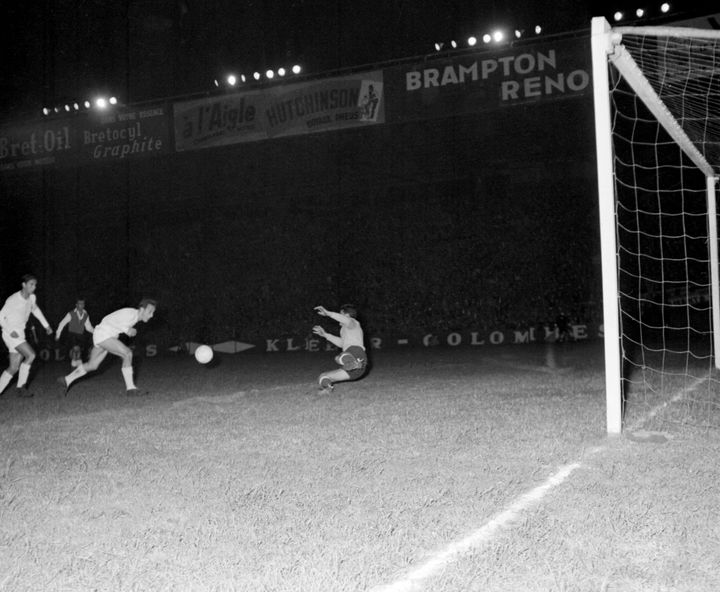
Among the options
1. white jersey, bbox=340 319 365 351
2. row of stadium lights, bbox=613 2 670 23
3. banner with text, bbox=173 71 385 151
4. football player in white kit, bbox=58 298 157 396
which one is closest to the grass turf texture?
white jersey, bbox=340 319 365 351

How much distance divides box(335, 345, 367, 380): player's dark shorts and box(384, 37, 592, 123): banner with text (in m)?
11.7

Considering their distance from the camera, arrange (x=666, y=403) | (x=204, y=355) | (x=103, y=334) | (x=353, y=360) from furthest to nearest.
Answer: (x=204, y=355)
(x=103, y=334)
(x=353, y=360)
(x=666, y=403)

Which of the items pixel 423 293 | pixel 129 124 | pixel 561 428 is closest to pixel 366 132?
pixel 423 293

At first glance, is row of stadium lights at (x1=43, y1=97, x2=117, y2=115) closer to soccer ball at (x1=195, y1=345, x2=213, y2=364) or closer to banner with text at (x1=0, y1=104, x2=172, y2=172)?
banner with text at (x1=0, y1=104, x2=172, y2=172)

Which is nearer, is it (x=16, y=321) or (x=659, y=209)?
(x=16, y=321)

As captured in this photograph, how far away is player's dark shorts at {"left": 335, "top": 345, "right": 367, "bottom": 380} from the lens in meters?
9.80

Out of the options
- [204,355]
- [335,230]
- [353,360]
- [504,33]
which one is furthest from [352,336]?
[335,230]

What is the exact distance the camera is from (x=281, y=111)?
70.5 ft

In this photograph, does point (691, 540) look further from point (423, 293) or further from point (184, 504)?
point (423, 293)

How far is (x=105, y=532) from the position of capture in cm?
390

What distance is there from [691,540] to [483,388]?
6.68 meters

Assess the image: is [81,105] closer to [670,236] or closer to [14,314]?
[14,314]

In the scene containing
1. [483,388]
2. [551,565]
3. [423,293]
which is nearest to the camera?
[551,565]

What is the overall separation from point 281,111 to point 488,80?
20.6 feet
